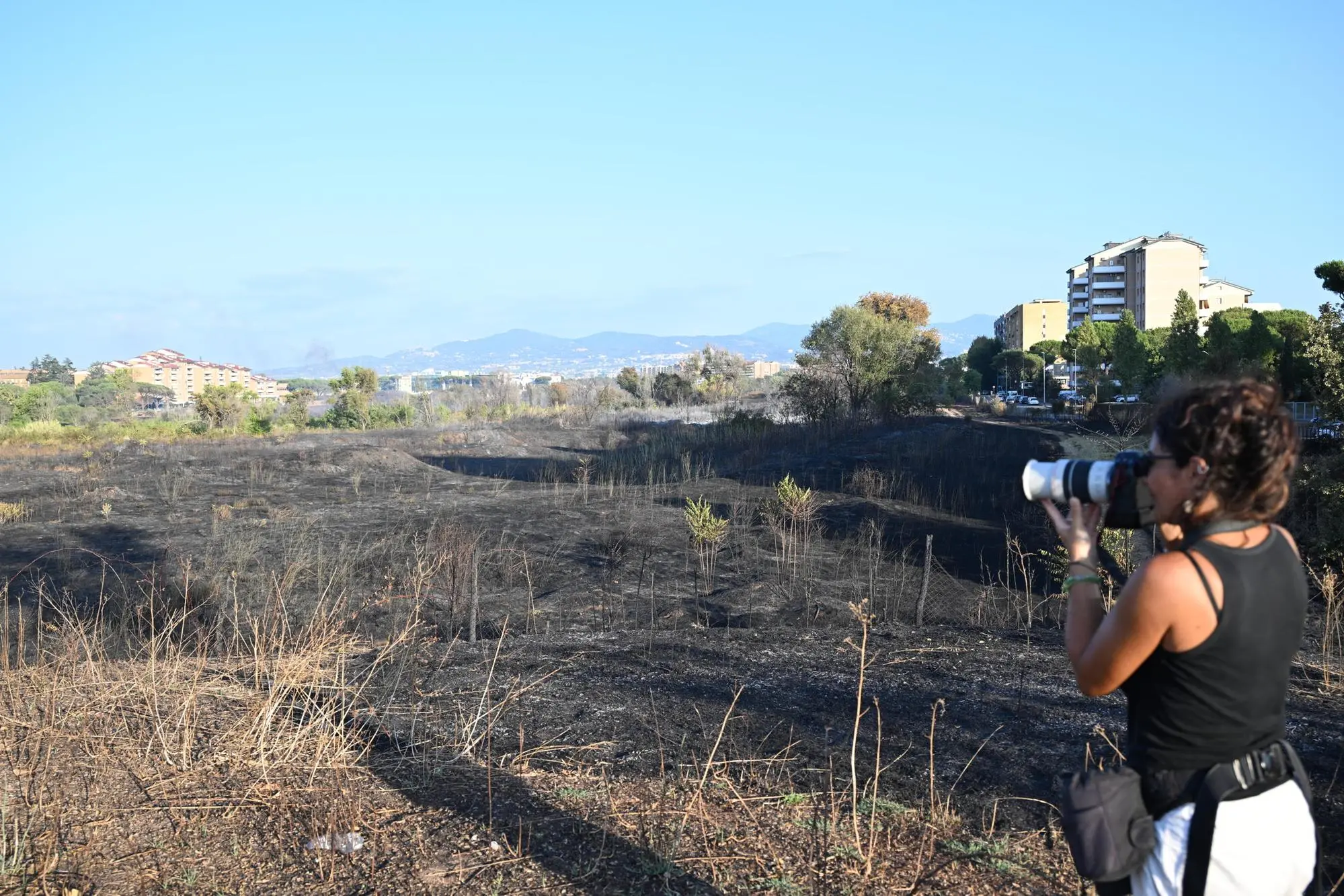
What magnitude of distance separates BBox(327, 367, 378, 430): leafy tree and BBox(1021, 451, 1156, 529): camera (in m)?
42.1

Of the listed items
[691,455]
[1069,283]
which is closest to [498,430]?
[691,455]

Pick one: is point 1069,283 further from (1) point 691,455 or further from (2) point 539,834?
(2) point 539,834

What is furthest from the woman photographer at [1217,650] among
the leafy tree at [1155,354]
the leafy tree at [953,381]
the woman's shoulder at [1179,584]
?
the leafy tree at [953,381]

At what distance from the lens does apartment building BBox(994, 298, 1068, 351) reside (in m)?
113

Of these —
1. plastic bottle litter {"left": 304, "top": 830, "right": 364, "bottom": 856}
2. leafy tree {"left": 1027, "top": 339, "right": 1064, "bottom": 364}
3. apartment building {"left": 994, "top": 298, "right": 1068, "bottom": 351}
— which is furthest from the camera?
apartment building {"left": 994, "top": 298, "right": 1068, "bottom": 351}

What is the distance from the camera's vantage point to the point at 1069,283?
354 feet

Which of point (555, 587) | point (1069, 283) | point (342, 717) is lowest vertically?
point (555, 587)

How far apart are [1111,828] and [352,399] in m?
46.9

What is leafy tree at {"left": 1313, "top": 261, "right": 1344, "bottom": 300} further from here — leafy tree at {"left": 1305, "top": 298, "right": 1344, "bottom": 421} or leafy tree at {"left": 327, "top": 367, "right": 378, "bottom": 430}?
leafy tree at {"left": 327, "top": 367, "right": 378, "bottom": 430}

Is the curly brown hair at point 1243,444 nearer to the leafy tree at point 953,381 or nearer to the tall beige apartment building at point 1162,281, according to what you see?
the leafy tree at point 953,381

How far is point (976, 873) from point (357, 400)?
45.5 m

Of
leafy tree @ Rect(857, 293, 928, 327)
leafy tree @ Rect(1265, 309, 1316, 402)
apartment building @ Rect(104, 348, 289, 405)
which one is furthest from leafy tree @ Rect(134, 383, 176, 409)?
leafy tree @ Rect(1265, 309, 1316, 402)

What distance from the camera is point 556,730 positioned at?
15.6 ft

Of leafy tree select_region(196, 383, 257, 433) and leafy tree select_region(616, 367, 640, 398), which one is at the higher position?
leafy tree select_region(616, 367, 640, 398)
